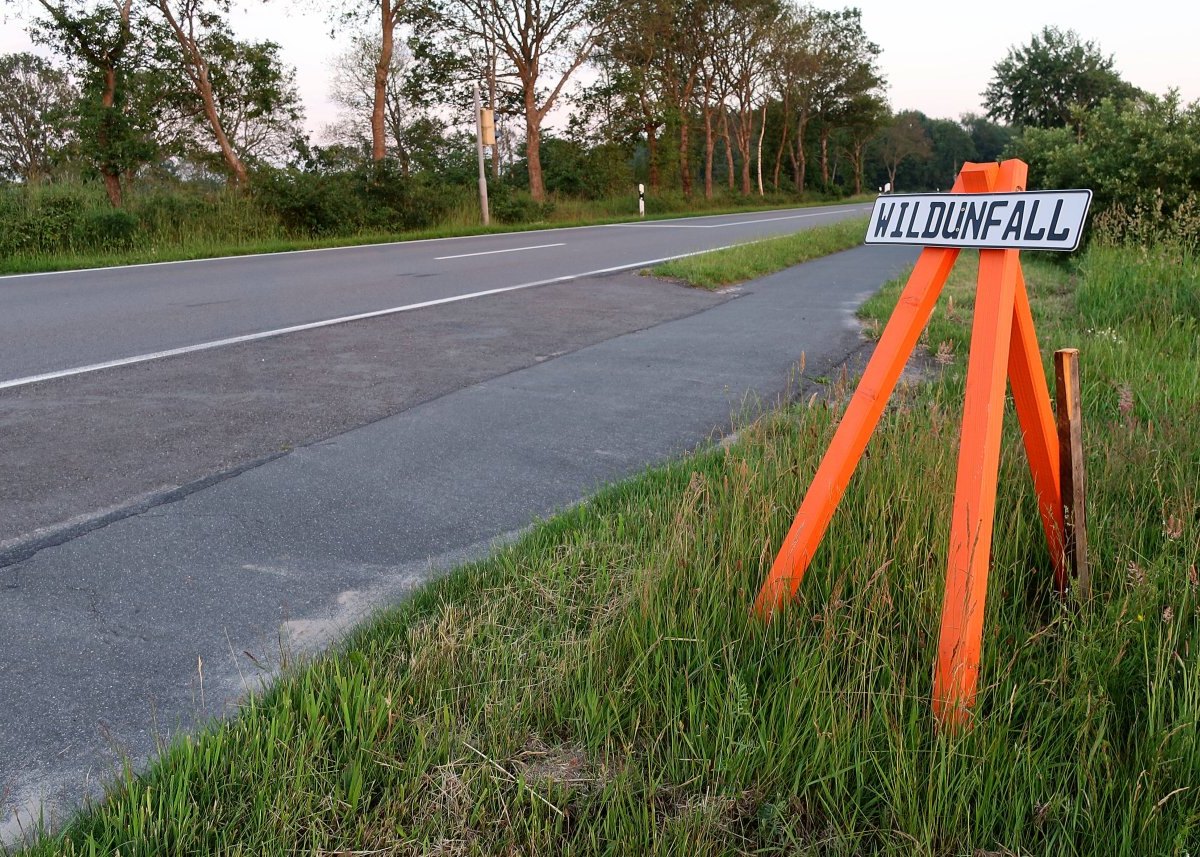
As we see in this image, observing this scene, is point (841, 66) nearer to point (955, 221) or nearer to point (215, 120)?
point (215, 120)

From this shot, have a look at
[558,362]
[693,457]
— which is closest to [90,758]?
[693,457]

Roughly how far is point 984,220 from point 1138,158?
11269 millimetres

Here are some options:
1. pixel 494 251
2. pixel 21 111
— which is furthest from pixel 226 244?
pixel 21 111

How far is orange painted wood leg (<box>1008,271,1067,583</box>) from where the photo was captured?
8.45 feet

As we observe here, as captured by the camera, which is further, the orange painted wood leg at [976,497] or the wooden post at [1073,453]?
the wooden post at [1073,453]

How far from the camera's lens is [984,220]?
2428 millimetres

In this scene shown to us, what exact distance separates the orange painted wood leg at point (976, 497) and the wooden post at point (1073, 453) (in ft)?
1.18

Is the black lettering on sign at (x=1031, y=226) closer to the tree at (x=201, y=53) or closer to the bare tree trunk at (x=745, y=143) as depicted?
the tree at (x=201, y=53)

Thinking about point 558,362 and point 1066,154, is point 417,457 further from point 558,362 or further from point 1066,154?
point 1066,154

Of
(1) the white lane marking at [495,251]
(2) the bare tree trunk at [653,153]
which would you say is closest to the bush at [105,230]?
(1) the white lane marking at [495,251]

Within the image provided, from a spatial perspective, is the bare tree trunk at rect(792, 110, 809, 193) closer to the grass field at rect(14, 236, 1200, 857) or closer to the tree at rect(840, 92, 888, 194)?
the tree at rect(840, 92, 888, 194)

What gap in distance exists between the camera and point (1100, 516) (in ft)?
10.6

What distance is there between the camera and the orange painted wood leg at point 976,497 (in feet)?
7.29

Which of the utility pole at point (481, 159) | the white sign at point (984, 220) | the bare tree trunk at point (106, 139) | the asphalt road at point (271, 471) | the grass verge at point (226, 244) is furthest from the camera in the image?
the utility pole at point (481, 159)
